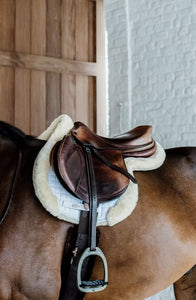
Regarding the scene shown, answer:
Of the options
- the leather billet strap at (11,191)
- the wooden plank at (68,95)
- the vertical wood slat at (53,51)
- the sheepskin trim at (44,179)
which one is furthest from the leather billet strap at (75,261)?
the wooden plank at (68,95)

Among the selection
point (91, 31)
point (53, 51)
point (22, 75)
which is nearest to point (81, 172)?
point (22, 75)

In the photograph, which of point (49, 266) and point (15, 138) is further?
point (15, 138)

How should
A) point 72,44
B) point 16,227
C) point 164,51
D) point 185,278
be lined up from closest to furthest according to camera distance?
1. point 16,227
2. point 185,278
3. point 164,51
4. point 72,44

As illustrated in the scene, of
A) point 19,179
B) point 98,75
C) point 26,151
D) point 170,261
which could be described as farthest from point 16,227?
point 98,75

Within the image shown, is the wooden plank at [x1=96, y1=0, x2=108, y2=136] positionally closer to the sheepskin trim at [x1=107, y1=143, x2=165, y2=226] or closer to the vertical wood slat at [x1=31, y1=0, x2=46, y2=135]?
the vertical wood slat at [x1=31, y1=0, x2=46, y2=135]

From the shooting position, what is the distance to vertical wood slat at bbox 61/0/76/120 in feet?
12.7

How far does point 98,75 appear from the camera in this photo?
160 inches

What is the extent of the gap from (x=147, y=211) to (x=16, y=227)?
1.81ft

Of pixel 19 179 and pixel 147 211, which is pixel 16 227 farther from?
pixel 147 211

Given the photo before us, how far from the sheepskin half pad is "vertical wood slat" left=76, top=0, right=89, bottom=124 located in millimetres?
2138

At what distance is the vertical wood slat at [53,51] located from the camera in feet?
12.4

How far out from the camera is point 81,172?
1.70m

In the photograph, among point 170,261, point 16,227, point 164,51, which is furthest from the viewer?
point 164,51

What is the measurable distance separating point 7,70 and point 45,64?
0.35 metres
